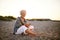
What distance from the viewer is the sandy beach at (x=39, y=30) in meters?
1.17

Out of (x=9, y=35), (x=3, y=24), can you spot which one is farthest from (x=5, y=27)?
(x=9, y=35)

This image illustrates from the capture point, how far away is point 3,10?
134cm

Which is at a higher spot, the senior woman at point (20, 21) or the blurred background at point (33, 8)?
the blurred background at point (33, 8)

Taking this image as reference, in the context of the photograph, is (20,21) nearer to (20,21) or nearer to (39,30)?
(20,21)

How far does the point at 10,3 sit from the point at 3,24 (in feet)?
0.57

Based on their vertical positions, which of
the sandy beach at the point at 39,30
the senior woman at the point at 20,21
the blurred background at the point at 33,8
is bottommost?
the sandy beach at the point at 39,30

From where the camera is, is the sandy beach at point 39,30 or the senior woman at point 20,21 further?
the senior woman at point 20,21

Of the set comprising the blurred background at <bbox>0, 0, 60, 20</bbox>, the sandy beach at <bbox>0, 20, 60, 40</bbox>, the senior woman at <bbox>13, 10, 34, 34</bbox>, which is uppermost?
the blurred background at <bbox>0, 0, 60, 20</bbox>

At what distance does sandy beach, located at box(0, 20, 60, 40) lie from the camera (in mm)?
1171

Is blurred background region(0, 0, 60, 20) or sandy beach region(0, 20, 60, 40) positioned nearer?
sandy beach region(0, 20, 60, 40)

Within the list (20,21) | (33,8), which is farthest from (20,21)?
(33,8)

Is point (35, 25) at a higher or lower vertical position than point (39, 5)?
lower

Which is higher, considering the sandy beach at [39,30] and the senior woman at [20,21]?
the senior woman at [20,21]

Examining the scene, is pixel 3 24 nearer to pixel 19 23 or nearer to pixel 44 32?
pixel 19 23
